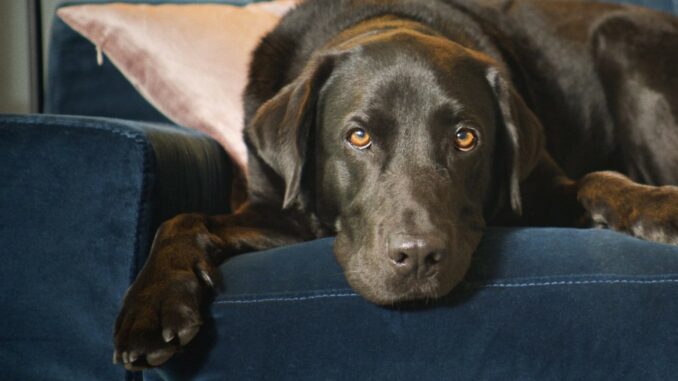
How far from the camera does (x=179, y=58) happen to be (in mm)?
2426

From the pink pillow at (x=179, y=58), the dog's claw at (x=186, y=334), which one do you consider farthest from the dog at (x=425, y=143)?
the pink pillow at (x=179, y=58)

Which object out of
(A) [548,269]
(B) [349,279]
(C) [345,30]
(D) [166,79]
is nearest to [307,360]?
(B) [349,279]

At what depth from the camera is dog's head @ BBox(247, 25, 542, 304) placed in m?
1.30

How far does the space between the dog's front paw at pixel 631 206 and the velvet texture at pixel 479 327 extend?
0.54 ft

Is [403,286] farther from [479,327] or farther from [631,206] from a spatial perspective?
[631,206]

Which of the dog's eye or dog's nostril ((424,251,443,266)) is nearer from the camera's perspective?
dog's nostril ((424,251,443,266))

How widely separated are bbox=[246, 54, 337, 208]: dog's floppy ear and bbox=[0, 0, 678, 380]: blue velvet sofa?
0.74ft

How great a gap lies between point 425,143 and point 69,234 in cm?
80

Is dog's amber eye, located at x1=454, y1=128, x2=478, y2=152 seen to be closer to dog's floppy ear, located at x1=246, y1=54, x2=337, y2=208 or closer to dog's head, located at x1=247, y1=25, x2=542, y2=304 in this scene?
dog's head, located at x1=247, y1=25, x2=542, y2=304

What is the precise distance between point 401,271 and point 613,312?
38 cm

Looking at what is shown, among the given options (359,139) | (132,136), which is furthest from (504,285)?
(132,136)

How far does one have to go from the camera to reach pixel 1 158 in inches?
58.3

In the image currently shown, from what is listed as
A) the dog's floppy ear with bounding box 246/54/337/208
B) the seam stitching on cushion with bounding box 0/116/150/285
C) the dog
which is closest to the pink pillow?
the dog

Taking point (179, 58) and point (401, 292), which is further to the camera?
point (179, 58)
